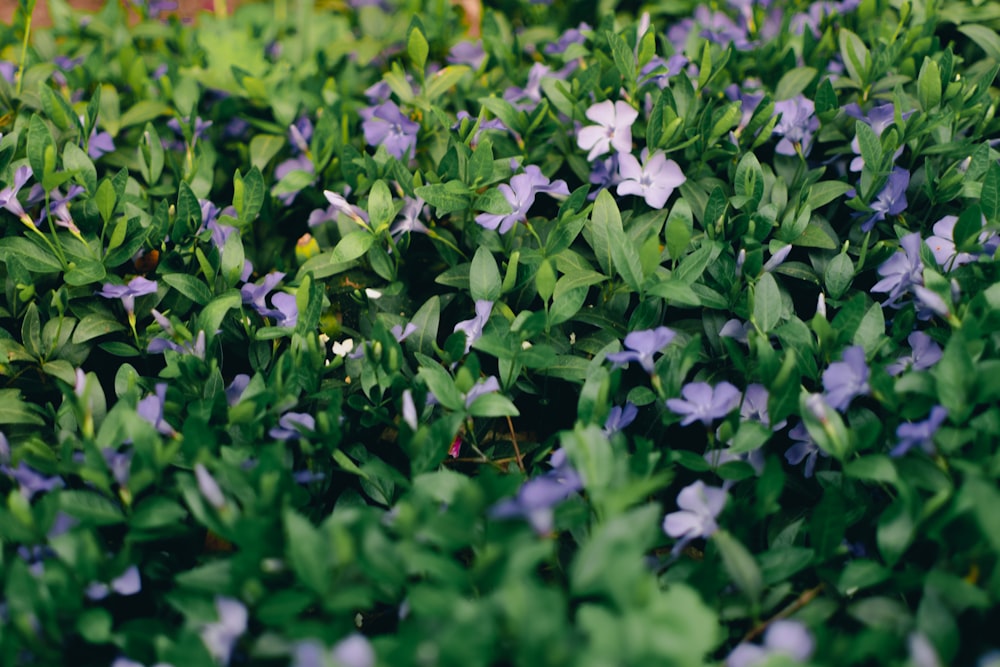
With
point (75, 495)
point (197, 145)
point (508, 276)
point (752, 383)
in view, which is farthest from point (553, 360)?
point (197, 145)

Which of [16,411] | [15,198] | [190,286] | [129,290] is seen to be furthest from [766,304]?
[15,198]

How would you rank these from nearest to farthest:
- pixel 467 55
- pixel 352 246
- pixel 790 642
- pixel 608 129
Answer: pixel 790 642
pixel 352 246
pixel 608 129
pixel 467 55

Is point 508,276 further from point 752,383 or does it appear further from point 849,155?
point 849,155

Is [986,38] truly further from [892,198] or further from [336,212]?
[336,212]

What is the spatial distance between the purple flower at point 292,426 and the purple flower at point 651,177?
0.73 metres

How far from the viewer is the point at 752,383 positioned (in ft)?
4.71

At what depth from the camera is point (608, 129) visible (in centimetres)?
173

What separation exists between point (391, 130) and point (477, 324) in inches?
25.9

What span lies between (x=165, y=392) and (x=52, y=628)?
1.34 ft

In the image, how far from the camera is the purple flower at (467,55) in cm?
224

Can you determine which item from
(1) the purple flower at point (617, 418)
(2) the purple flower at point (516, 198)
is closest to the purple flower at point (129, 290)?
(2) the purple flower at point (516, 198)

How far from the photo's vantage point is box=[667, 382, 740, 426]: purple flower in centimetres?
130

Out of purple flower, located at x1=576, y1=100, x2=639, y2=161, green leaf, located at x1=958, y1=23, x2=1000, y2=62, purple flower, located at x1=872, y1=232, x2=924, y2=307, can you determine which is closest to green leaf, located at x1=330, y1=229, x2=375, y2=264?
purple flower, located at x1=576, y1=100, x2=639, y2=161

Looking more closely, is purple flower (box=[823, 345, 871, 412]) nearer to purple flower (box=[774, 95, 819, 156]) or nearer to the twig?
the twig
